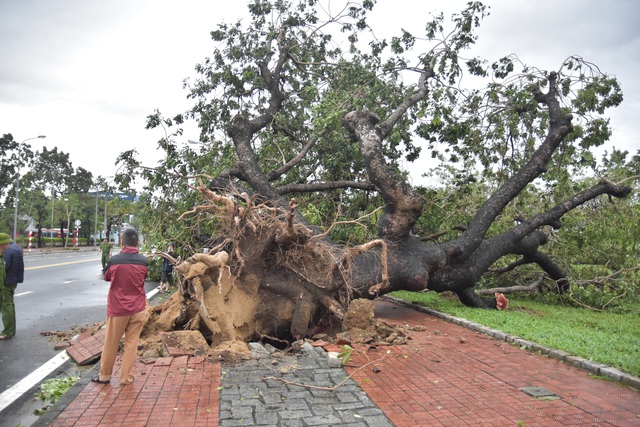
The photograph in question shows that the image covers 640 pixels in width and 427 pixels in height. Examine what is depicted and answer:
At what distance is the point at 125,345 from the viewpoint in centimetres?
537

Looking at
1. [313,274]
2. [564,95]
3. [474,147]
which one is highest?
[564,95]

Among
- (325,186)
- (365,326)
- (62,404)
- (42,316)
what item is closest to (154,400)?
(62,404)

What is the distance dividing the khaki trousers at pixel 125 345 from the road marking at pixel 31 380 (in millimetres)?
925

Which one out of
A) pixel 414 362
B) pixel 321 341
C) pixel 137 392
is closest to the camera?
pixel 137 392

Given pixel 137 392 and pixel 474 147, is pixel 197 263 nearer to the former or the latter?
pixel 137 392

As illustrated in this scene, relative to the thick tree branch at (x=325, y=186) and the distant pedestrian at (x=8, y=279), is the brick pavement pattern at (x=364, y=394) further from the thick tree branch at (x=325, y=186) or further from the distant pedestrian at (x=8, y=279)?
the thick tree branch at (x=325, y=186)

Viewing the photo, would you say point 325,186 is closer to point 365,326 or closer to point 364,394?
point 365,326

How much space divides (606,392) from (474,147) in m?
8.93

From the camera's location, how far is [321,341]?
7.21 metres

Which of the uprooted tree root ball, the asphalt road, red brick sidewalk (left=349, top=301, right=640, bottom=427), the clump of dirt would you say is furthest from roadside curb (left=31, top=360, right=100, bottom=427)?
the clump of dirt

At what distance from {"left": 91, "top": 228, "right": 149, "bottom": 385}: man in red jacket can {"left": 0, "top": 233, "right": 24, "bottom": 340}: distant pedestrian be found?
353cm

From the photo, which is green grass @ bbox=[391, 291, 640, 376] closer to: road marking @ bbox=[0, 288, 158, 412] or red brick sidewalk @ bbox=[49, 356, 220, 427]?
red brick sidewalk @ bbox=[49, 356, 220, 427]

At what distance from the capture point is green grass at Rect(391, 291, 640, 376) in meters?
6.41

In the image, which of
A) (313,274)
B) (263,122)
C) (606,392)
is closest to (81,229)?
(263,122)
